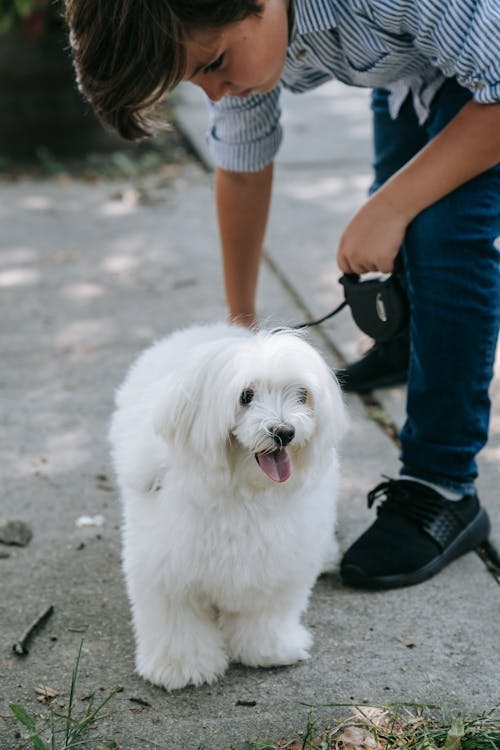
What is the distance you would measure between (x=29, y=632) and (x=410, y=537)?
0.93 metres

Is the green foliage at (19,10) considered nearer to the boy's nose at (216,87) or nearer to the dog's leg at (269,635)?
the boy's nose at (216,87)

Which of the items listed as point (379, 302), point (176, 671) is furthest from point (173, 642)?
point (379, 302)

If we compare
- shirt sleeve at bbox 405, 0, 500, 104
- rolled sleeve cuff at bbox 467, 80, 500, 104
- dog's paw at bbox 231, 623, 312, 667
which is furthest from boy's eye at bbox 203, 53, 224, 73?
dog's paw at bbox 231, 623, 312, 667

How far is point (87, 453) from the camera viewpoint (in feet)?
10.3

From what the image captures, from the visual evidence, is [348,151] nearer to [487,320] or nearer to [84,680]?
[487,320]

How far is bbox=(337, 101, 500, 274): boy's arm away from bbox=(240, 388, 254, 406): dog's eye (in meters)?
0.55

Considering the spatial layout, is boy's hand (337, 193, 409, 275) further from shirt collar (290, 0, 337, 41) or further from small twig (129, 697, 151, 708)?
small twig (129, 697, 151, 708)

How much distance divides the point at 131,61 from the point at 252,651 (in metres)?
1.24

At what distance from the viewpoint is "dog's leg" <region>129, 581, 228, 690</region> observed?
2184mm

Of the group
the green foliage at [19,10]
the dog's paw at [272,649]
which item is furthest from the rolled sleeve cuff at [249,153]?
the green foliage at [19,10]

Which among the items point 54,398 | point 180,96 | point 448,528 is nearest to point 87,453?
point 54,398

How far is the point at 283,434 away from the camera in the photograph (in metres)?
1.95

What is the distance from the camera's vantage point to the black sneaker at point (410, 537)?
2496 mm

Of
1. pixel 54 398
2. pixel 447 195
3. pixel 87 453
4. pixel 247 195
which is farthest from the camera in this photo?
pixel 54 398
